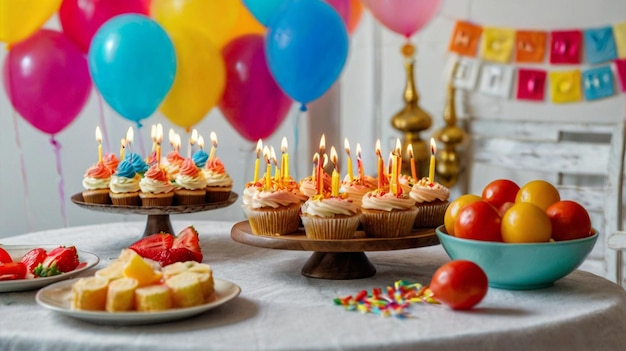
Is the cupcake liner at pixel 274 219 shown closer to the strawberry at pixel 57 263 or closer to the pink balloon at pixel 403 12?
the strawberry at pixel 57 263

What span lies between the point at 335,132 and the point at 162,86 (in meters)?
1.54

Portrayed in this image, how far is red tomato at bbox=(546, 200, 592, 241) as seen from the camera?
1.46 m

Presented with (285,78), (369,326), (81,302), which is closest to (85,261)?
(81,302)

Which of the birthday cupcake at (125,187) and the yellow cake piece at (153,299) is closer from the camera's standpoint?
the yellow cake piece at (153,299)

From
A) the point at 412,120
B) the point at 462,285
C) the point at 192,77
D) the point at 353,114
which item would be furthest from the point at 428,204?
the point at 353,114

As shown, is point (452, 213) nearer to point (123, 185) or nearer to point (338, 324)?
point (338, 324)

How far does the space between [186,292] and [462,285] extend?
0.42 meters

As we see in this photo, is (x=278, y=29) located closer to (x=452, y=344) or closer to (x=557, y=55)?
(x=557, y=55)

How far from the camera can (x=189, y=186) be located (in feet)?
6.55

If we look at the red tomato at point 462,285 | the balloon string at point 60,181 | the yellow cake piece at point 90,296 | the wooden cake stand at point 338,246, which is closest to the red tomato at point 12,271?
the yellow cake piece at point 90,296

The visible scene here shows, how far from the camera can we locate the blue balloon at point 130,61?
99.3 inches

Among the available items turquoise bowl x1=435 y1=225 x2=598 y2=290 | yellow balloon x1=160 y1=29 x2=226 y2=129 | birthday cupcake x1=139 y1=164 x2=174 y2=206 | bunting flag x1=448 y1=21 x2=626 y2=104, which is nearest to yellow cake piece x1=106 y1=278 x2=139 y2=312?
turquoise bowl x1=435 y1=225 x2=598 y2=290

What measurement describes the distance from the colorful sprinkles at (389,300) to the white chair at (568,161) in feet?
3.86

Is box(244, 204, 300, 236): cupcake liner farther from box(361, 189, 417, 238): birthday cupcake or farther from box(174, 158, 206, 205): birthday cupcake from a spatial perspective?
box(174, 158, 206, 205): birthday cupcake
